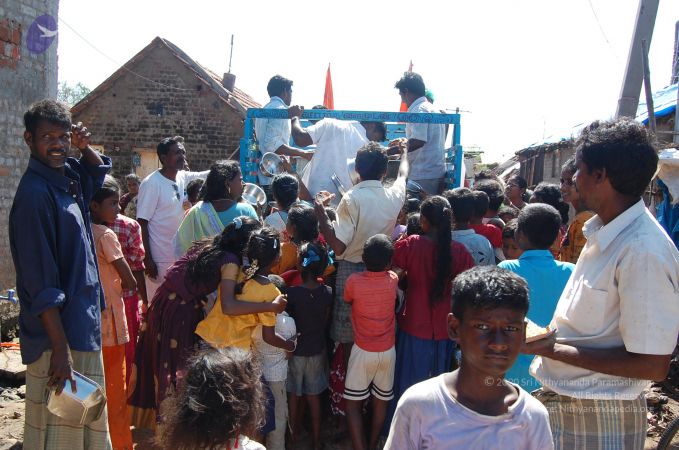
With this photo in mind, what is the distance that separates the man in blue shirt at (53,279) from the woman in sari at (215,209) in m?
1.10

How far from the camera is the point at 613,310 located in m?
1.78

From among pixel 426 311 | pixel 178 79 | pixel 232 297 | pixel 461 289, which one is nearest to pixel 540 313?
pixel 426 311

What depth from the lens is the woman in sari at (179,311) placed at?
3143mm

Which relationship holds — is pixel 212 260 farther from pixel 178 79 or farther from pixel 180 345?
pixel 178 79

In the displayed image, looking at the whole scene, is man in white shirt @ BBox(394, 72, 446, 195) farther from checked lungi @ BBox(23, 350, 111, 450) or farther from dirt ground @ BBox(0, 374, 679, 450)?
checked lungi @ BBox(23, 350, 111, 450)

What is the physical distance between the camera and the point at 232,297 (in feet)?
10.1

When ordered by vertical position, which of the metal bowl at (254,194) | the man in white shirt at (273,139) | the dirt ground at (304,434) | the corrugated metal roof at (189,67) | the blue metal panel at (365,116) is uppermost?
the corrugated metal roof at (189,67)

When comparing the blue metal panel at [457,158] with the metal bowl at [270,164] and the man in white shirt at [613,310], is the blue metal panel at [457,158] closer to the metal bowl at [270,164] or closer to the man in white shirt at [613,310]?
the metal bowl at [270,164]

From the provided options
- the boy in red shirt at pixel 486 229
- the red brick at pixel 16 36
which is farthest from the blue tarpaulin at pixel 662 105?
the red brick at pixel 16 36

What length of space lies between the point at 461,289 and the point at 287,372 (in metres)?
2.17

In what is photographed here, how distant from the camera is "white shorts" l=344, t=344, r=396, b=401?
3.48 m

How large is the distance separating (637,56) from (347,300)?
584cm

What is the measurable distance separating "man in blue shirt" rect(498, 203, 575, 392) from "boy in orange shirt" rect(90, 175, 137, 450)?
2.23 metres

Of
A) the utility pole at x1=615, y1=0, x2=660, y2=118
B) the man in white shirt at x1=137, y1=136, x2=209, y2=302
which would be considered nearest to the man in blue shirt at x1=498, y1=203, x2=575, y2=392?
the man in white shirt at x1=137, y1=136, x2=209, y2=302
